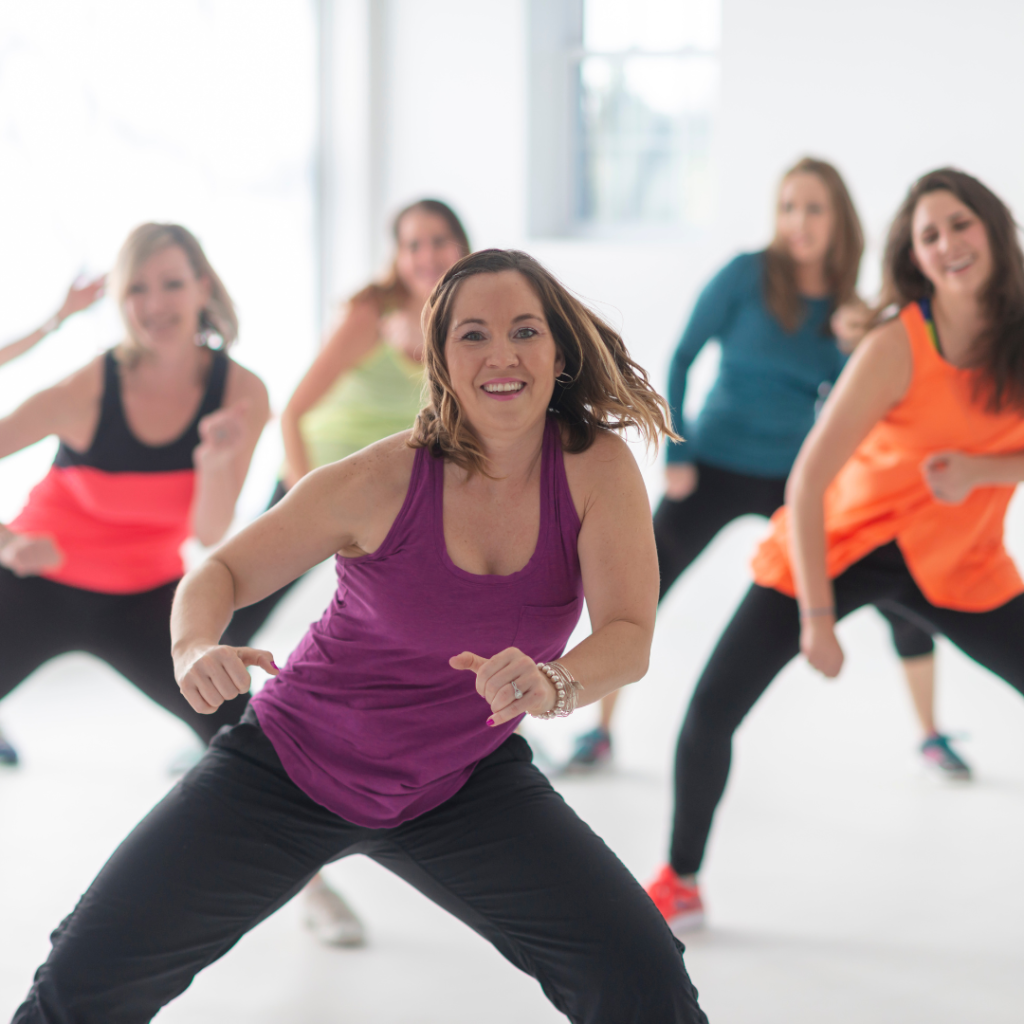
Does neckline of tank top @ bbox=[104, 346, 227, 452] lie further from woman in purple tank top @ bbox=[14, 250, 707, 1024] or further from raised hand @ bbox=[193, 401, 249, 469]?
woman in purple tank top @ bbox=[14, 250, 707, 1024]

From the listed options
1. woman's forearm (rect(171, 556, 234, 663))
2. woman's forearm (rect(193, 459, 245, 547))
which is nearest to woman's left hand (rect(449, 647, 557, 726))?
woman's forearm (rect(171, 556, 234, 663))

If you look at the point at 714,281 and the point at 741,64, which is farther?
the point at 741,64

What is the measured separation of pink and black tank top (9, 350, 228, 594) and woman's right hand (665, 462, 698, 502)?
1095 mm

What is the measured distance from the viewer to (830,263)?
2828 mm

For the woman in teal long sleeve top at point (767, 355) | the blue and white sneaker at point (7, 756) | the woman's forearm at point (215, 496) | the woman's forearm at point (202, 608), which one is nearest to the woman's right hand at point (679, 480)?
the woman in teal long sleeve top at point (767, 355)

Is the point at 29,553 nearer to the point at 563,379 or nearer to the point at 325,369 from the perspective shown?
the point at 325,369

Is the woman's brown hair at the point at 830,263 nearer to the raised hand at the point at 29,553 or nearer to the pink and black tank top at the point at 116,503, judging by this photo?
the pink and black tank top at the point at 116,503

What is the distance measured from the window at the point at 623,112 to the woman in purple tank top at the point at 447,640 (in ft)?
11.4

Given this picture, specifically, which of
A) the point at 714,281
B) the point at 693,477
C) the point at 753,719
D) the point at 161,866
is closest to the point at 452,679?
the point at 161,866

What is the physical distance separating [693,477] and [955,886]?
3.51 feet

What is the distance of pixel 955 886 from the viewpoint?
2389 millimetres

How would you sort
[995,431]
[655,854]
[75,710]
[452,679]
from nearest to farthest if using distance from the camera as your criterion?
[452,679] → [995,431] → [655,854] → [75,710]

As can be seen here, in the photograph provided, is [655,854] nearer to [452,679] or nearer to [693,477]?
[693,477]

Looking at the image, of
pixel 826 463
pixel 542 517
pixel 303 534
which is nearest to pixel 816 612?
pixel 826 463
